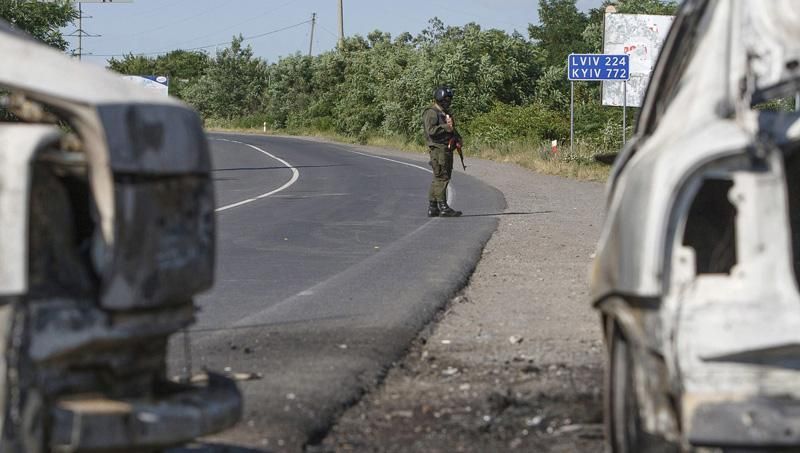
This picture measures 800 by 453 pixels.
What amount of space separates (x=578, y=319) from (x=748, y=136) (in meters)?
5.37

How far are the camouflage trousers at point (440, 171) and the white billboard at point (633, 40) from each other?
19.4 meters

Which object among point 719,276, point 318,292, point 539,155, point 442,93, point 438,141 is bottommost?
point 318,292

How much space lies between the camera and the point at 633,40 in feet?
124

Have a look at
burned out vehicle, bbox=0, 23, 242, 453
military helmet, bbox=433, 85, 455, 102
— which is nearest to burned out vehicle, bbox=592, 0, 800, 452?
burned out vehicle, bbox=0, 23, 242, 453

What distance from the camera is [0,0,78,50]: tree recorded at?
1378 inches

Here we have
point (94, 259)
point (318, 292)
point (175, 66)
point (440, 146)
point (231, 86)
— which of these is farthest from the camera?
point (175, 66)

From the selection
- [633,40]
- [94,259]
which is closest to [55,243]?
[94,259]

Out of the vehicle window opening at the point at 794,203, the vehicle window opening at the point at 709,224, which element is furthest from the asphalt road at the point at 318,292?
the vehicle window opening at the point at 794,203

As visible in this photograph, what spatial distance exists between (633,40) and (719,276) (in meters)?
35.2

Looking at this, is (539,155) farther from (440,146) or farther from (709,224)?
(709,224)

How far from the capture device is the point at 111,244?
3.37 meters

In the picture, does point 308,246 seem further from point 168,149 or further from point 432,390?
point 168,149

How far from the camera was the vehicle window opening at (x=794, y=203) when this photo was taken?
16.5ft

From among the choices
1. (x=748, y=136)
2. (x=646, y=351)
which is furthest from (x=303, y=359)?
(x=748, y=136)
